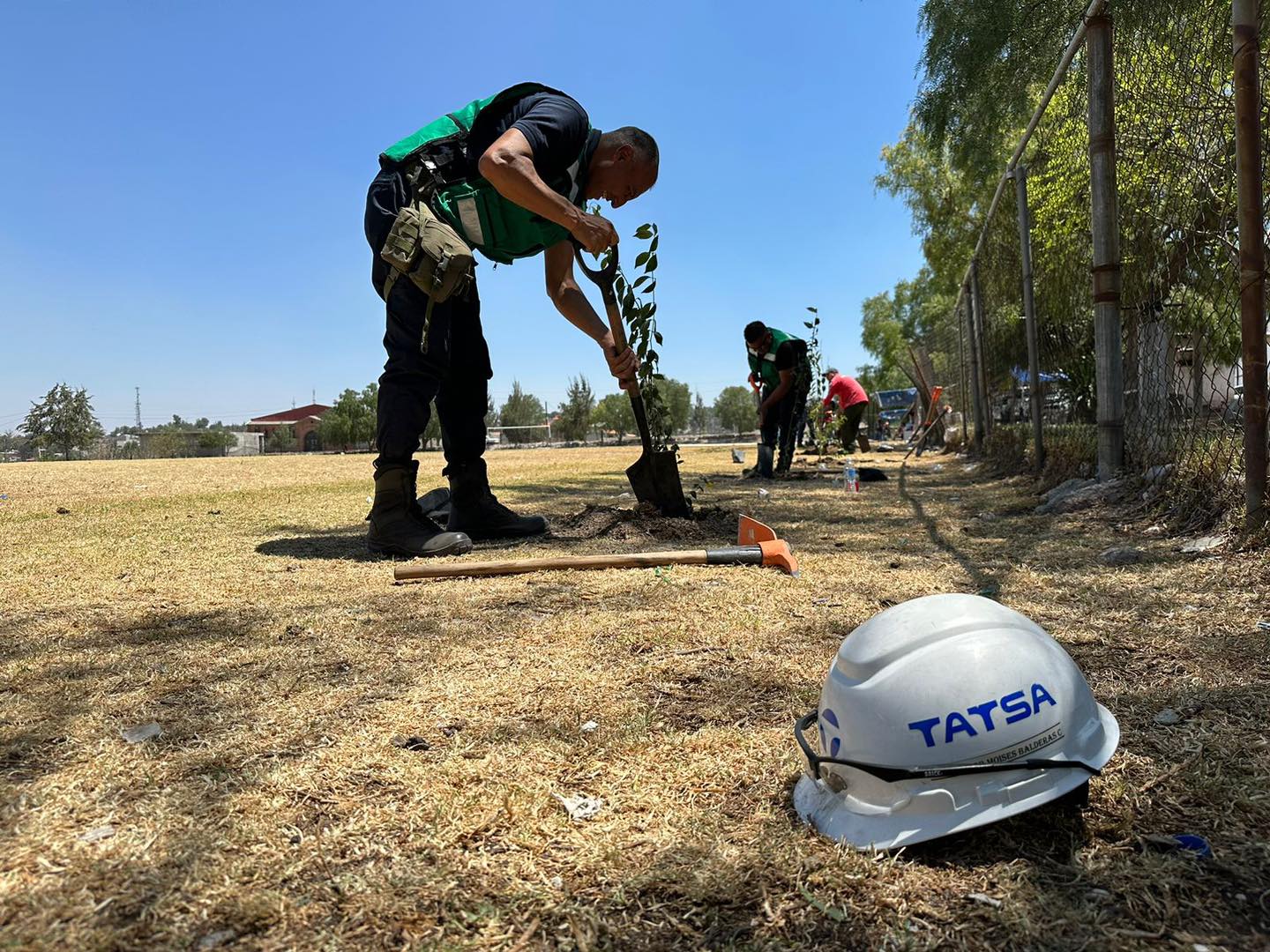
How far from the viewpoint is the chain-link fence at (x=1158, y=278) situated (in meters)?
3.61

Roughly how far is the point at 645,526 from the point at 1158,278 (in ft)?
10.7

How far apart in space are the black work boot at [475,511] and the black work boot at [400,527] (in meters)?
0.52

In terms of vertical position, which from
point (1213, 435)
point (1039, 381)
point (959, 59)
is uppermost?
point (959, 59)

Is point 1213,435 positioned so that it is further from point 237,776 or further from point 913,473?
point 913,473

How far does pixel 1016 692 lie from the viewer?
1305 mm

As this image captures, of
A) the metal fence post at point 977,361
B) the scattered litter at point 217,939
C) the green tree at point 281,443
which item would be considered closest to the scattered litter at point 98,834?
the scattered litter at point 217,939

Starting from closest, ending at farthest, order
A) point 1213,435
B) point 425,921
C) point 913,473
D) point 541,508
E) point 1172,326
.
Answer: point 425,921 < point 1213,435 < point 1172,326 < point 541,508 < point 913,473

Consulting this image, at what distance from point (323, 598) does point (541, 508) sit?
3.20 m

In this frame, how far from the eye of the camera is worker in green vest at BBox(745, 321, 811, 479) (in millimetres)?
9047

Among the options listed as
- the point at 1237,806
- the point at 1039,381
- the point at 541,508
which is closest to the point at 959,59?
the point at 1039,381

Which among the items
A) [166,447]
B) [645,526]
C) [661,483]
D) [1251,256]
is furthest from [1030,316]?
[166,447]

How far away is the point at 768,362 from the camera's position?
32.3 ft

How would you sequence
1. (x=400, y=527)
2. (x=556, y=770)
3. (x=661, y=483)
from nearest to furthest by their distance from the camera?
(x=556, y=770), (x=400, y=527), (x=661, y=483)

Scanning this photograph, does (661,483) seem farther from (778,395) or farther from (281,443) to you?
(281,443)
